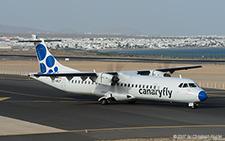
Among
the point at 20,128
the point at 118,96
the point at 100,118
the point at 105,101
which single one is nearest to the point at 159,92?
the point at 118,96

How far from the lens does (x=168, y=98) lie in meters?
32.8

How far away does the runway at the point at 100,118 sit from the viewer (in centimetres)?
2298

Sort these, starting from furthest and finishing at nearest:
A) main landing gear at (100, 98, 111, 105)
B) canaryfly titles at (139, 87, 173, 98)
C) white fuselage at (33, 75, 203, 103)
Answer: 1. main landing gear at (100, 98, 111, 105)
2. canaryfly titles at (139, 87, 173, 98)
3. white fuselage at (33, 75, 203, 103)

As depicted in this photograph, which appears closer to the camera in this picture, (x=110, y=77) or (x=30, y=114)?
(x=30, y=114)

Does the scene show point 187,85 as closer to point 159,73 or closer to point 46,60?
point 159,73

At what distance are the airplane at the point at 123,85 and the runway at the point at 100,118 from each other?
0.99 meters

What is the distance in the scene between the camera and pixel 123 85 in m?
35.4

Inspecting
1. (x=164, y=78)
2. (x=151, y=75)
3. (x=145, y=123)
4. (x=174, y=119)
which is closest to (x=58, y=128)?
(x=145, y=123)

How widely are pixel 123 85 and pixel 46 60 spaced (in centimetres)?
940

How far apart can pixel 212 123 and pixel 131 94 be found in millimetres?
10106

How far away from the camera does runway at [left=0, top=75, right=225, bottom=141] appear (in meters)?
23.0

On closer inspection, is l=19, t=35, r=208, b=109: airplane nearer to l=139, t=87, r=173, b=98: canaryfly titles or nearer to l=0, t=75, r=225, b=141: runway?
l=139, t=87, r=173, b=98: canaryfly titles

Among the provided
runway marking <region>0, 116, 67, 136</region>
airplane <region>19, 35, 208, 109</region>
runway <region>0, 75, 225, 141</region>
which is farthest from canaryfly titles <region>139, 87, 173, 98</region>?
runway marking <region>0, 116, 67, 136</region>

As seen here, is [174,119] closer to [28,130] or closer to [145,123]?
[145,123]
